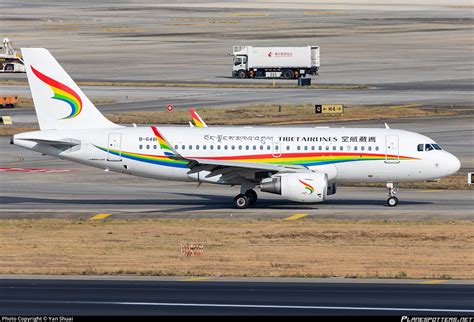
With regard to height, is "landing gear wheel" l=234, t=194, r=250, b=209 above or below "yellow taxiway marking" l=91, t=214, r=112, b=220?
above

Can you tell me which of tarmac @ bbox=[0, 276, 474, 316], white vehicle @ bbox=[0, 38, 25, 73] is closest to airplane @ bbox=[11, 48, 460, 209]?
tarmac @ bbox=[0, 276, 474, 316]

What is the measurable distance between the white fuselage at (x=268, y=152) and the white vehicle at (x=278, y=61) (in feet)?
245

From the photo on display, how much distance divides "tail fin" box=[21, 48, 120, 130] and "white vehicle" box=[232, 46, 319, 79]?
74010mm

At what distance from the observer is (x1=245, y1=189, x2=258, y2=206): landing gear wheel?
55.1 metres

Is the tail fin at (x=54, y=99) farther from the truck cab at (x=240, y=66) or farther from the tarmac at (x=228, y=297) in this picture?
the truck cab at (x=240, y=66)

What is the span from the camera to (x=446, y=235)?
46219 millimetres

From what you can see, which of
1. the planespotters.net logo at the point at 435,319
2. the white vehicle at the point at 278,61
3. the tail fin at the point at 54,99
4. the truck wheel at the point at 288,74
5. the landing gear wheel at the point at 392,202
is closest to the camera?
the planespotters.net logo at the point at 435,319

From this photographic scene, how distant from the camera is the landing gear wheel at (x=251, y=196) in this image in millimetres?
55094

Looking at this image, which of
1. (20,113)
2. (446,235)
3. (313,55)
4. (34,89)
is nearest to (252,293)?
(446,235)

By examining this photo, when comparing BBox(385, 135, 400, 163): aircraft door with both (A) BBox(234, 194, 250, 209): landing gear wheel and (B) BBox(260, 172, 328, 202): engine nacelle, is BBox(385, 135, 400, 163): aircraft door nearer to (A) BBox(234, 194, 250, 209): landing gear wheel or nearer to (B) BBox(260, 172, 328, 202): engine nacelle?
(B) BBox(260, 172, 328, 202): engine nacelle

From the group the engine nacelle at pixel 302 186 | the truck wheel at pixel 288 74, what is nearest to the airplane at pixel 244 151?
the engine nacelle at pixel 302 186

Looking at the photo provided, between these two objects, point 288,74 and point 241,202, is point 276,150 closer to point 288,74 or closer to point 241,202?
point 241,202

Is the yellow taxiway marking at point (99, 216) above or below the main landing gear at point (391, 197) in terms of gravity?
below

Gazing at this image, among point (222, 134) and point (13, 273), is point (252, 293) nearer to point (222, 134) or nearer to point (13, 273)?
point (13, 273)
